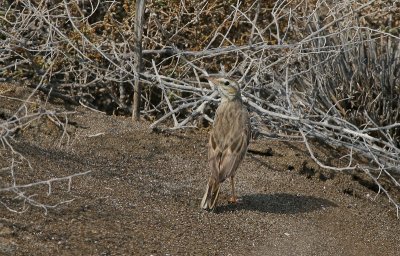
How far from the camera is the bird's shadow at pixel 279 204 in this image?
7.93 m

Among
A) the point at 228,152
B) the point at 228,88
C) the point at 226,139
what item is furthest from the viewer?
the point at 228,88

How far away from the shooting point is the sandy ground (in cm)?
664

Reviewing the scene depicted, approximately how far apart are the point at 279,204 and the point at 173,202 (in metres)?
1.00

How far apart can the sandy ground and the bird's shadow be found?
0.04ft

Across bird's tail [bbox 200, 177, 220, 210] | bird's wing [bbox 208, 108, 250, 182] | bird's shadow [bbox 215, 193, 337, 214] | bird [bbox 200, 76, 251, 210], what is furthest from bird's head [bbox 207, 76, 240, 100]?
bird's tail [bbox 200, 177, 220, 210]

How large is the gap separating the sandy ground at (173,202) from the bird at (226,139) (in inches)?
7.8

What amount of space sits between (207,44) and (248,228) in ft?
10.2

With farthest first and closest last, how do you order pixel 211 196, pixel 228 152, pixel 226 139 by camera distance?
pixel 226 139
pixel 228 152
pixel 211 196

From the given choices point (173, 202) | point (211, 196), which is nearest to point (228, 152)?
point (211, 196)

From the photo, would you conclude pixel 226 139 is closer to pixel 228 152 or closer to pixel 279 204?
pixel 228 152

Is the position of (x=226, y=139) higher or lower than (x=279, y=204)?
higher

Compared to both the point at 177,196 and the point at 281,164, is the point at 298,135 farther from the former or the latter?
the point at 177,196

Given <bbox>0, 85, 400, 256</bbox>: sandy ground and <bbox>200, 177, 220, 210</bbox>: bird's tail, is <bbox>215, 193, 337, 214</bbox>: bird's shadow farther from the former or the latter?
<bbox>200, 177, 220, 210</bbox>: bird's tail

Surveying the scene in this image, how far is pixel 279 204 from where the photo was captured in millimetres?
8133
